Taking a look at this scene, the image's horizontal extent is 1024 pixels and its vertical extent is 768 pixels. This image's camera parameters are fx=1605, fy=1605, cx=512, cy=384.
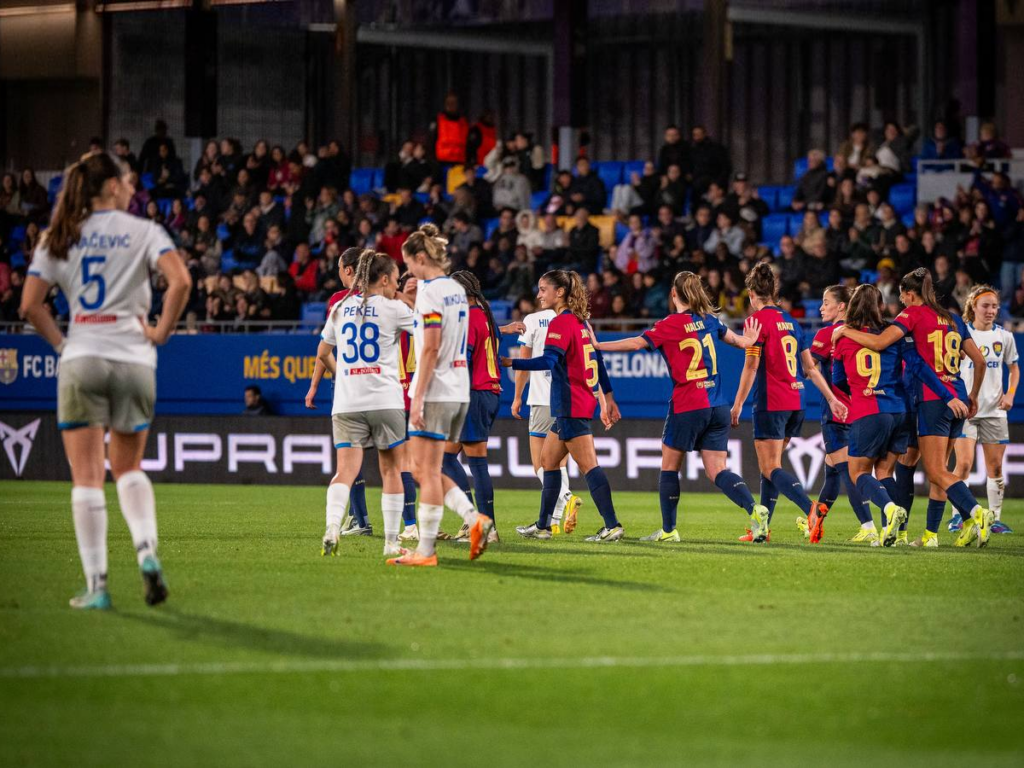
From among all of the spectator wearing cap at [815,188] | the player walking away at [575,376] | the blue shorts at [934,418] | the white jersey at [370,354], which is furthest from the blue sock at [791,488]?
the spectator wearing cap at [815,188]

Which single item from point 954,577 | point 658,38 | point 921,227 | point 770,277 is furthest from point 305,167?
point 954,577

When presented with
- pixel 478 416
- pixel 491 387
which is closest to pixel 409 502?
pixel 478 416

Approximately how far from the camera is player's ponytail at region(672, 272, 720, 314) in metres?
12.6

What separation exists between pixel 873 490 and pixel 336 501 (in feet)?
14.2

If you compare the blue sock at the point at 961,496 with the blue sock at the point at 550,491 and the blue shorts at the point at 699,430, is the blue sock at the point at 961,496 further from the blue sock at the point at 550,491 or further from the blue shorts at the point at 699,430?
the blue sock at the point at 550,491

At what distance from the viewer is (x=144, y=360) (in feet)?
26.4

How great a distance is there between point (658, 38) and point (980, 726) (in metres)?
30.1

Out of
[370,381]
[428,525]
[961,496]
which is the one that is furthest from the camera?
[961,496]

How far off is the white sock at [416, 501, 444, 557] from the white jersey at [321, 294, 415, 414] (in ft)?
2.63

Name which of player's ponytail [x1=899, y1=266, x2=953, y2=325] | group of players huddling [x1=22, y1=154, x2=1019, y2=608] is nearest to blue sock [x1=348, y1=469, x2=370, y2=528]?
group of players huddling [x1=22, y1=154, x2=1019, y2=608]

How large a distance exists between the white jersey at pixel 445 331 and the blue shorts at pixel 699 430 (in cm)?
290

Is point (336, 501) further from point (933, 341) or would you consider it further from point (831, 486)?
point (831, 486)

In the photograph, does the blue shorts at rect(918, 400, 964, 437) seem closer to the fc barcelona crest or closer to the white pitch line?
the white pitch line

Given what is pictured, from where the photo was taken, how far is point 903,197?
2486 cm
